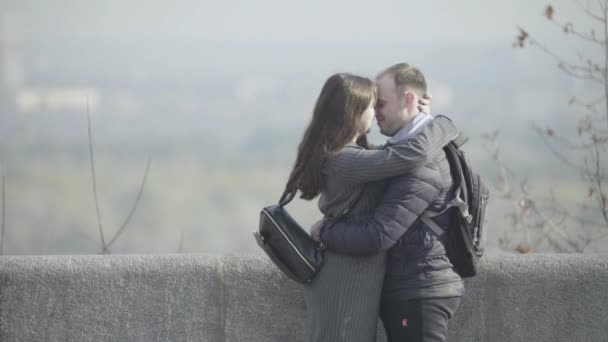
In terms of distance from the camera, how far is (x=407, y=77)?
322 cm

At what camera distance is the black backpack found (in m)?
3.13

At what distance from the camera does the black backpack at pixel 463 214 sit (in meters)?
3.13

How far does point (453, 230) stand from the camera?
10.4 feet

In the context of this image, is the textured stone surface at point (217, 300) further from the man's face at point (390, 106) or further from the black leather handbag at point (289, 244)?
the man's face at point (390, 106)

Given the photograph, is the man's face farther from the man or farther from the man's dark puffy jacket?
the man's dark puffy jacket

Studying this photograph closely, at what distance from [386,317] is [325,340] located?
0.27m

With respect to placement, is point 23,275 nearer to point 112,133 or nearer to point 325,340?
point 325,340

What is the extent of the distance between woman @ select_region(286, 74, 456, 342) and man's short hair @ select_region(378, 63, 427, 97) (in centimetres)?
14

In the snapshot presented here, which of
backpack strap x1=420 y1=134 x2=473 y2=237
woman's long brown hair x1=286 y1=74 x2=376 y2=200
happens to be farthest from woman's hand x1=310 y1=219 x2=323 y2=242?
backpack strap x1=420 y1=134 x2=473 y2=237

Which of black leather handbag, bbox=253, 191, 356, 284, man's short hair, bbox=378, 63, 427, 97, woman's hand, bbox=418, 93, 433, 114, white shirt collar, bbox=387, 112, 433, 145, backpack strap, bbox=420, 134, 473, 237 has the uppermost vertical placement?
man's short hair, bbox=378, 63, 427, 97

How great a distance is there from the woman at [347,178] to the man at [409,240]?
0.06 metres

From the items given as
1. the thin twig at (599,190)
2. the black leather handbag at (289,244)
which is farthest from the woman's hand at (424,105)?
the thin twig at (599,190)

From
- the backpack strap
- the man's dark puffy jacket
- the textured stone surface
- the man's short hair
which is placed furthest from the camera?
the textured stone surface

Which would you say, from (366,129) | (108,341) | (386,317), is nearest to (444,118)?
(366,129)
